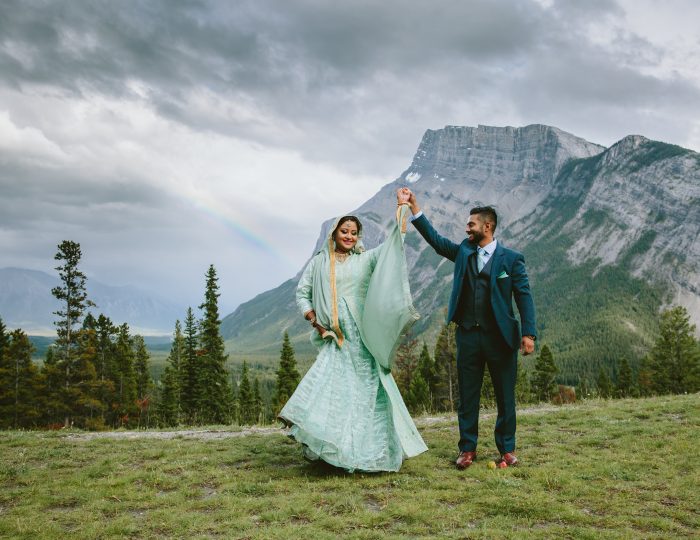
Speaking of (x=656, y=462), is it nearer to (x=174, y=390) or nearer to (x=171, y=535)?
(x=171, y=535)

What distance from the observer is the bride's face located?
26.0 feet

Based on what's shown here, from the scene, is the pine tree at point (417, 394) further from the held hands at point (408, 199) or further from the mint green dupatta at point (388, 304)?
the held hands at point (408, 199)

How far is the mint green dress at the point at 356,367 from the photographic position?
6.98 metres

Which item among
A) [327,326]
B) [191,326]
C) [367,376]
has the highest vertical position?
[191,326]

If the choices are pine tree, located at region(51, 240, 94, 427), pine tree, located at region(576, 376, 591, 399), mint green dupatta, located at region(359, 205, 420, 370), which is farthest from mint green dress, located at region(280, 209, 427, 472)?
pine tree, located at region(51, 240, 94, 427)

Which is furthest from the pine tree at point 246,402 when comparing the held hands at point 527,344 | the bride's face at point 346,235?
the held hands at point 527,344

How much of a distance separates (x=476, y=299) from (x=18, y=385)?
157ft

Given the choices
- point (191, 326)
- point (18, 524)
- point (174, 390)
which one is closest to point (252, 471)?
point (18, 524)

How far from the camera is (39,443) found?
10320mm

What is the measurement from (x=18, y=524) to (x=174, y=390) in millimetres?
52045

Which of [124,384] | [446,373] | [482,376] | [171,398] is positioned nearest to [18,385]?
[124,384]

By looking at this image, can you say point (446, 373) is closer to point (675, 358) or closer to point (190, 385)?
point (675, 358)

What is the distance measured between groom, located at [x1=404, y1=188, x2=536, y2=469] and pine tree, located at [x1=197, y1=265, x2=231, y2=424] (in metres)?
41.9

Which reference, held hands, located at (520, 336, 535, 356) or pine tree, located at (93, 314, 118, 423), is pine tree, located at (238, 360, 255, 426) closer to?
pine tree, located at (93, 314, 118, 423)
